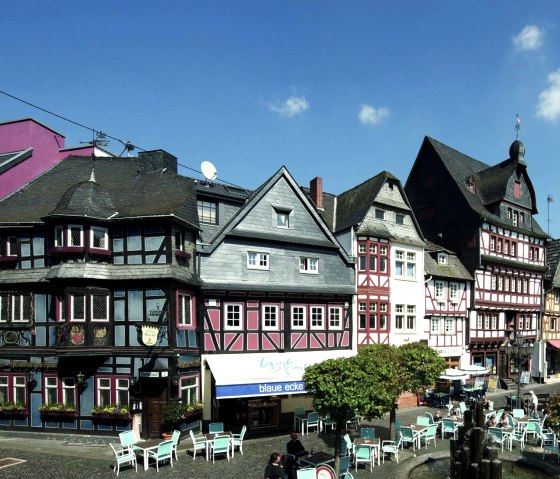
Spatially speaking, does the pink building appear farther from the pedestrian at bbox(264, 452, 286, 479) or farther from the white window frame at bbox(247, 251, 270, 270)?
the pedestrian at bbox(264, 452, 286, 479)

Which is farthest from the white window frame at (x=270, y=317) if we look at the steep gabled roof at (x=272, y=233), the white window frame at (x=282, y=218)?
the white window frame at (x=282, y=218)

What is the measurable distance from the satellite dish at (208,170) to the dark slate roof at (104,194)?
82.7 inches

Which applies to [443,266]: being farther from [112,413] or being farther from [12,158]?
[12,158]

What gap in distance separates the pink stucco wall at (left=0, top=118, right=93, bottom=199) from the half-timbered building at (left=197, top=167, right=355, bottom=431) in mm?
8563

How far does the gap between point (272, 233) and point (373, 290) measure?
24.9 ft

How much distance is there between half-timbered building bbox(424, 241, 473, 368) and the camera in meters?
34.6

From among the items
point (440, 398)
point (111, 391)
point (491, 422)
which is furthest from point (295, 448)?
point (440, 398)

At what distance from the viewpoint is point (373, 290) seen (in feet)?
99.5

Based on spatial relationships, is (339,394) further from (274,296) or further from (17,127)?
(17,127)

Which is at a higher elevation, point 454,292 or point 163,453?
point 454,292

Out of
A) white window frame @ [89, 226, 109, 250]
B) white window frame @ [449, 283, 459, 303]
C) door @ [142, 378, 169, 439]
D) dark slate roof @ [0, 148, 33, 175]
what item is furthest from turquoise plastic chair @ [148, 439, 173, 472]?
white window frame @ [449, 283, 459, 303]

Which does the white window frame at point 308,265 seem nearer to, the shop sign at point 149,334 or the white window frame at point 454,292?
the shop sign at point 149,334

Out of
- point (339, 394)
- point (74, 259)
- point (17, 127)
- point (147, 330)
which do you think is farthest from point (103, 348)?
point (17, 127)

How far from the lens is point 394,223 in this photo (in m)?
32.6
